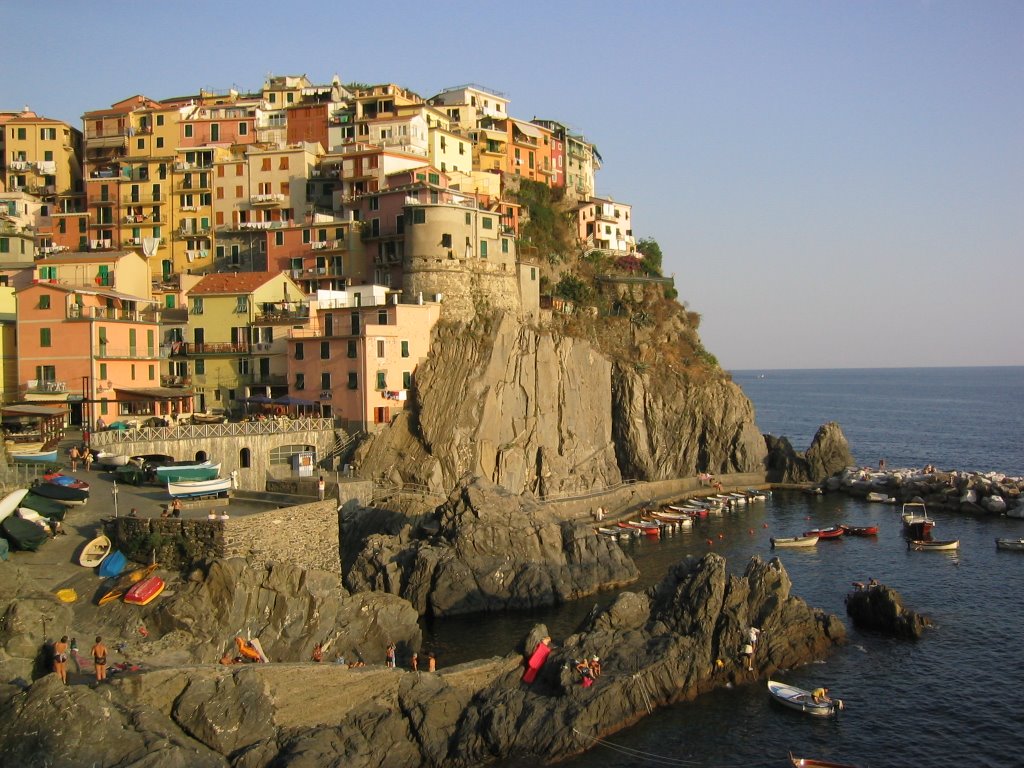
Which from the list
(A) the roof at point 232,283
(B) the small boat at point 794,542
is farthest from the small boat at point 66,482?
(B) the small boat at point 794,542

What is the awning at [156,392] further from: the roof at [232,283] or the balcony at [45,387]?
the roof at [232,283]

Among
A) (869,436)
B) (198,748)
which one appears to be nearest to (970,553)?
(198,748)

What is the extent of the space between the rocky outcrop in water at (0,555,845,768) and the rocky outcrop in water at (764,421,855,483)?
47.1 metres

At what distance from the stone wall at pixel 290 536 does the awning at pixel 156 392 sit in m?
20.3

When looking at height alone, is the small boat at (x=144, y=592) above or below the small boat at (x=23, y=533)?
below

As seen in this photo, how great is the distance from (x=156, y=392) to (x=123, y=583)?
85.5 ft

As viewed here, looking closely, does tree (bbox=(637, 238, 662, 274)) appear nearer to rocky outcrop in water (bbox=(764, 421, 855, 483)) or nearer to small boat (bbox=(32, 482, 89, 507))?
rocky outcrop in water (bbox=(764, 421, 855, 483))

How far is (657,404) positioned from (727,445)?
8.73m

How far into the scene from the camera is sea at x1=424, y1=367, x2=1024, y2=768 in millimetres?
32344

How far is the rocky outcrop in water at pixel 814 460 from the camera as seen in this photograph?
286 ft

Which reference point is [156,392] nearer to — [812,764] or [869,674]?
[869,674]

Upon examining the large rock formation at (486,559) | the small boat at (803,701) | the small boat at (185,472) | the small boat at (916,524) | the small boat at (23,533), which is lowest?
the small boat at (803,701)

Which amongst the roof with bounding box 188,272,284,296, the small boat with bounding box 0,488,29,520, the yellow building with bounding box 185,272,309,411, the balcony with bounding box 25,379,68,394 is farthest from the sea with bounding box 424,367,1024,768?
the roof with bounding box 188,272,284,296

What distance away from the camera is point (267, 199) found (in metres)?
79.0
